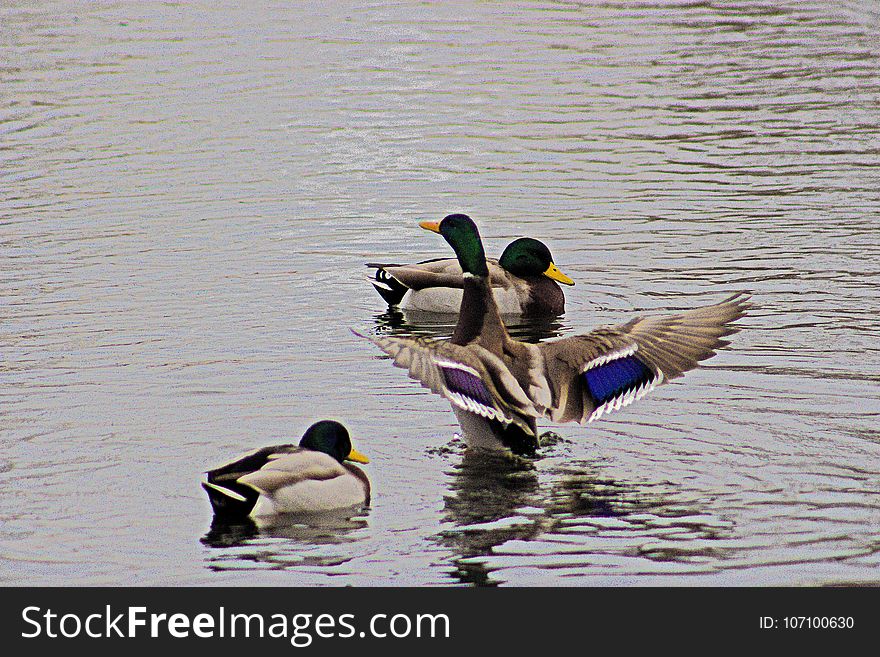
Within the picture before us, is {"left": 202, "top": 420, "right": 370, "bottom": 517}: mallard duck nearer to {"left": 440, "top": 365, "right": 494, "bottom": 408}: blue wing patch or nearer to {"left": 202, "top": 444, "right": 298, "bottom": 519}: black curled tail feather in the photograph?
{"left": 202, "top": 444, "right": 298, "bottom": 519}: black curled tail feather

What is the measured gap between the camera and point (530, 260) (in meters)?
12.4

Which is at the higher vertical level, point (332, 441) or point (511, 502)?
point (332, 441)

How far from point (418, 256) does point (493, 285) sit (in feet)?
4.64

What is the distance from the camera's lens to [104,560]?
6.86 metres

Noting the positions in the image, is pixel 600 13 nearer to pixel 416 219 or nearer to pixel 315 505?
pixel 416 219

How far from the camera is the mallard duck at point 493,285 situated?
40.0 ft

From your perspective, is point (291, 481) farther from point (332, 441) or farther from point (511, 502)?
point (511, 502)

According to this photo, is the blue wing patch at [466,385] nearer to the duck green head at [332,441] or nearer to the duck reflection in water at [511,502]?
the duck reflection in water at [511,502]

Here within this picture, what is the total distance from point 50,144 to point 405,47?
22.8 ft

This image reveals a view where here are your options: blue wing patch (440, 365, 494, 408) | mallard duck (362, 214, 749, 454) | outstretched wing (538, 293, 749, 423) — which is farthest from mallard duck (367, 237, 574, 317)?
blue wing patch (440, 365, 494, 408)

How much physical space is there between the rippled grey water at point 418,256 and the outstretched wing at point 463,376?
38 centimetres

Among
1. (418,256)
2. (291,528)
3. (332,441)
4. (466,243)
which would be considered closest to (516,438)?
(332,441)

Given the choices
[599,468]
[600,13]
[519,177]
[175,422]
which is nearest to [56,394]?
[175,422]

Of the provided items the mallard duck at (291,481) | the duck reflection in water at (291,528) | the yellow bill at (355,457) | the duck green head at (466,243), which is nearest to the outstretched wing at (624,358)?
the duck green head at (466,243)
